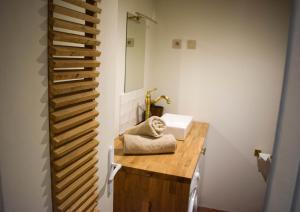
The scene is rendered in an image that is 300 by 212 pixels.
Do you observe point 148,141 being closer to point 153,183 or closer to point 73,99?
point 153,183

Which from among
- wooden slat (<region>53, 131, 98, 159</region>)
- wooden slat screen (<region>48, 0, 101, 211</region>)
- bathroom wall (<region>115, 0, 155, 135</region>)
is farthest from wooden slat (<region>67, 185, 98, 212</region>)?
bathroom wall (<region>115, 0, 155, 135</region>)

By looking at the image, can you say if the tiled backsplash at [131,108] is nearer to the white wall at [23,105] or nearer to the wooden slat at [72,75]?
the wooden slat at [72,75]

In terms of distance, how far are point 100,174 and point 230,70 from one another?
1.96 m

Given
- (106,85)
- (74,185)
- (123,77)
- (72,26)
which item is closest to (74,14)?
(72,26)

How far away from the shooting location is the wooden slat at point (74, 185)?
96 cm

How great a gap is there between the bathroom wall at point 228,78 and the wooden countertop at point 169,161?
0.79 metres

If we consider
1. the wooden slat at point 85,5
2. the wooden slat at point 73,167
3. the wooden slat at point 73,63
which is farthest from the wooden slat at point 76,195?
the wooden slat at point 85,5

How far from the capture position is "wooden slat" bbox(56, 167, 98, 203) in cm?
96

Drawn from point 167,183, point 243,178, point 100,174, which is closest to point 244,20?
point 243,178

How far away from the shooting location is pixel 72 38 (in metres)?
0.95

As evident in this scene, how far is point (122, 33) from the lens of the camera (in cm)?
221

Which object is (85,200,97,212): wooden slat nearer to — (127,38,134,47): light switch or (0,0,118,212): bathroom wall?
(0,0,118,212): bathroom wall

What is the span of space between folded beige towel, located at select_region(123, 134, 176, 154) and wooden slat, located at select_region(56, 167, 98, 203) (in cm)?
64

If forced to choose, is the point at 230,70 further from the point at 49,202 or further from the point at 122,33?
the point at 49,202
